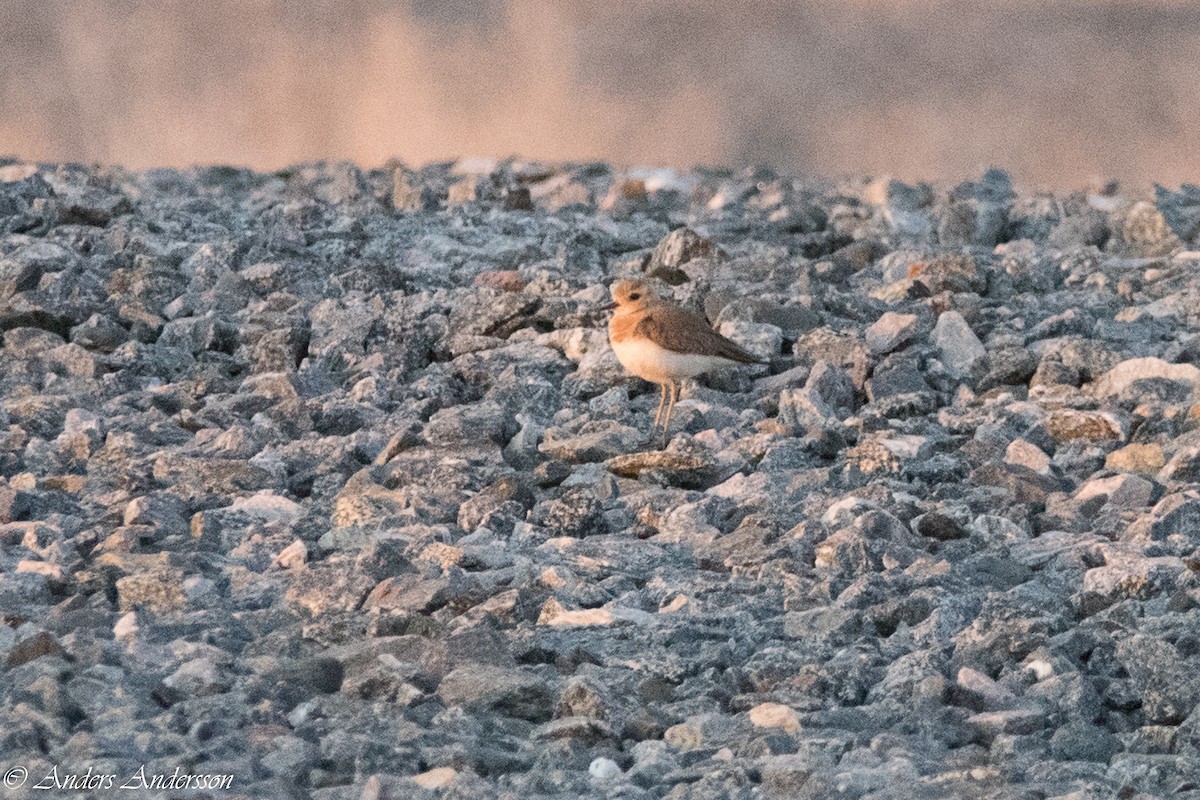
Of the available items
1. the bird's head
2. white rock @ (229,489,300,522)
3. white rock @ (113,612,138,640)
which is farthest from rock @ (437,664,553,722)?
the bird's head

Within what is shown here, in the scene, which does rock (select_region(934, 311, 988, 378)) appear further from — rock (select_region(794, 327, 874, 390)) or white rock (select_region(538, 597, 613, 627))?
white rock (select_region(538, 597, 613, 627))

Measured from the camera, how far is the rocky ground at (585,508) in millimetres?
2641

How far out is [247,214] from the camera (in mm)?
6578

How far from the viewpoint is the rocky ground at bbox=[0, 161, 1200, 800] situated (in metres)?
2.64

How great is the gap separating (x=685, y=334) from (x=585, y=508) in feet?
3.15

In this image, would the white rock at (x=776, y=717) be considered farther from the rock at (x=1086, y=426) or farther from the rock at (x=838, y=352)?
the rock at (x=838, y=352)

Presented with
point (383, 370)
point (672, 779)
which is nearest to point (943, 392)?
point (383, 370)

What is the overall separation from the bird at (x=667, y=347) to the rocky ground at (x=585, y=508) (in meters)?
0.13

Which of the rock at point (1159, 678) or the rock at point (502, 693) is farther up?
the rock at point (502, 693)

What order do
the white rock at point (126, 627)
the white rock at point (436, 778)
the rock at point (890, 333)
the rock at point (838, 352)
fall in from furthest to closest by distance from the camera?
the rock at point (890, 333) → the rock at point (838, 352) → the white rock at point (126, 627) → the white rock at point (436, 778)

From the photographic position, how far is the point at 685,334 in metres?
4.47

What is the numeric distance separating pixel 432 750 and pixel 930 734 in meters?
0.80

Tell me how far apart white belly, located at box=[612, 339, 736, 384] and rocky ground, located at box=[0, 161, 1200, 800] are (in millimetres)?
136

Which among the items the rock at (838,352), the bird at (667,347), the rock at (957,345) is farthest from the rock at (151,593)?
the rock at (957,345)
